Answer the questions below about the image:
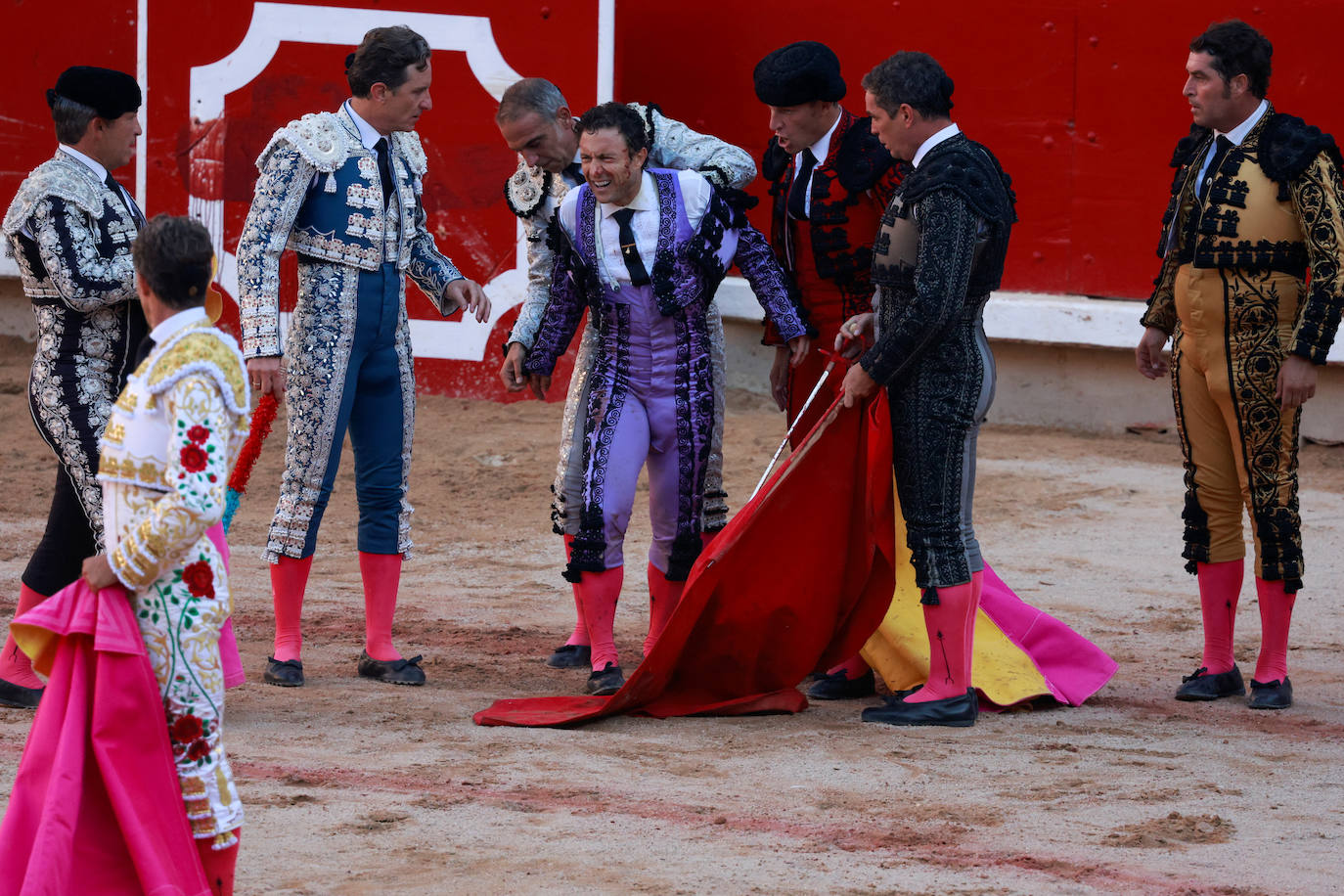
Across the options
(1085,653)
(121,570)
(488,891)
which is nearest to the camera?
(121,570)

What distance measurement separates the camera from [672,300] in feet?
14.4

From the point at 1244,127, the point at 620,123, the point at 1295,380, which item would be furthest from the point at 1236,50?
the point at 620,123

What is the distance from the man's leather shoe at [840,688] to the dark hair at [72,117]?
2376mm

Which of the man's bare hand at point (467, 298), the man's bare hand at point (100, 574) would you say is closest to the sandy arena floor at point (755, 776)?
the man's bare hand at point (100, 574)

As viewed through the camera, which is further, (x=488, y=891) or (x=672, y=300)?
(x=672, y=300)

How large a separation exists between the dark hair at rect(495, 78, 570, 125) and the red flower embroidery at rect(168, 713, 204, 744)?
97.0 inches

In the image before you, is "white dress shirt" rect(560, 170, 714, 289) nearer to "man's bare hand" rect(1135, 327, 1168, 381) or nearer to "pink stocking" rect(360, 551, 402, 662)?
"pink stocking" rect(360, 551, 402, 662)

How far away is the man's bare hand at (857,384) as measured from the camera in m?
4.06

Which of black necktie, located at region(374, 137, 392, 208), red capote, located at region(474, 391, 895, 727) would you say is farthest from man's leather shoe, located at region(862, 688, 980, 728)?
black necktie, located at region(374, 137, 392, 208)

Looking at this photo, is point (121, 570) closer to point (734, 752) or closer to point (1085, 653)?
point (734, 752)

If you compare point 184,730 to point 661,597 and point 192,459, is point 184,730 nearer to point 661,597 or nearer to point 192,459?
point 192,459

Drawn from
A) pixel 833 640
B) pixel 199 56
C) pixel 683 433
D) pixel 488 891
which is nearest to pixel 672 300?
pixel 683 433

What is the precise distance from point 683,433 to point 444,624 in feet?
4.29

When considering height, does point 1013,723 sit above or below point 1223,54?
below
